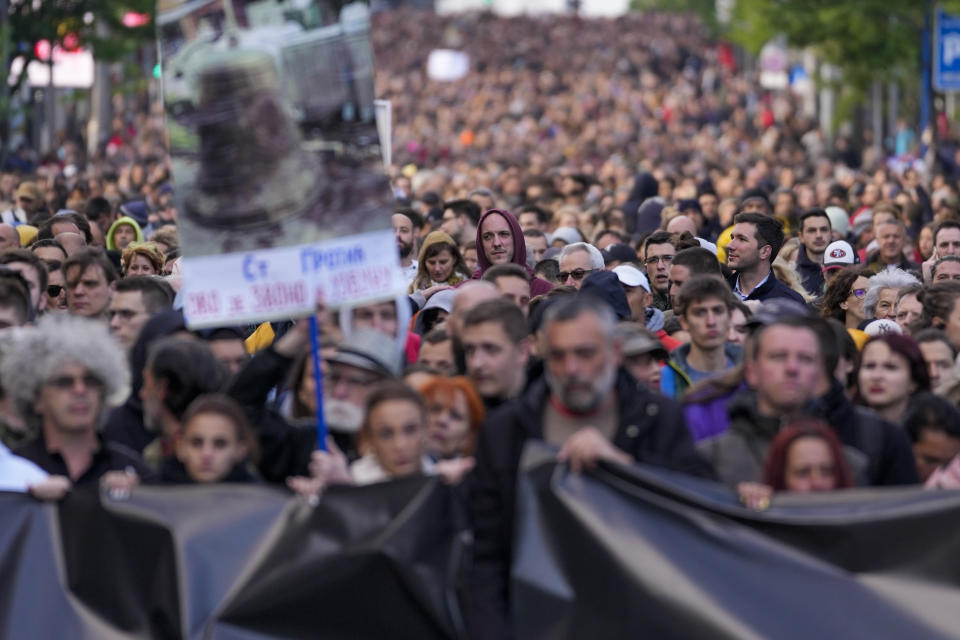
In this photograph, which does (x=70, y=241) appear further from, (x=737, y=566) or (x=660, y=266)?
(x=737, y=566)

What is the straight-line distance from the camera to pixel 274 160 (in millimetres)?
7258

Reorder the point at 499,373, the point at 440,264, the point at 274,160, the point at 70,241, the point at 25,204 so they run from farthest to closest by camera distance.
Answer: the point at 25,204, the point at 70,241, the point at 440,264, the point at 499,373, the point at 274,160

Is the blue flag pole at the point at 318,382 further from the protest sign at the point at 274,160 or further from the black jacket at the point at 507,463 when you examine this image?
the black jacket at the point at 507,463

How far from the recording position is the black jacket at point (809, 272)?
14.8m

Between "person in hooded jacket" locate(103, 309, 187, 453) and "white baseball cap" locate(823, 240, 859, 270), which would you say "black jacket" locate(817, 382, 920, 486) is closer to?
"person in hooded jacket" locate(103, 309, 187, 453)

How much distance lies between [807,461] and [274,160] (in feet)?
6.73

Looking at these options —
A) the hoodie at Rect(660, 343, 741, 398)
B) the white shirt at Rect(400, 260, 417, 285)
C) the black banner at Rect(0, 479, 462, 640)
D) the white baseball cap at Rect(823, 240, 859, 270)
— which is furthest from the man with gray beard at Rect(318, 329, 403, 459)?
the white baseball cap at Rect(823, 240, 859, 270)

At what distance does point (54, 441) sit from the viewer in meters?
7.19

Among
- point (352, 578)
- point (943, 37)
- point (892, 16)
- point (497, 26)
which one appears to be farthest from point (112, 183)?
point (497, 26)

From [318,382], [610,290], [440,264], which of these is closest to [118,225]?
[440,264]

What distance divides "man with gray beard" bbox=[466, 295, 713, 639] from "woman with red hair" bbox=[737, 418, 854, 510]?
0.22m

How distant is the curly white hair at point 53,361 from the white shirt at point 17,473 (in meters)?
0.23

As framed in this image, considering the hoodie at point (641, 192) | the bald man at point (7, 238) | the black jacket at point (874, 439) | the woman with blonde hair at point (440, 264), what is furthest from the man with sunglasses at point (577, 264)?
the hoodie at point (641, 192)

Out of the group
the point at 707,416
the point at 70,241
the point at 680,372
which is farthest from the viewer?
the point at 70,241
